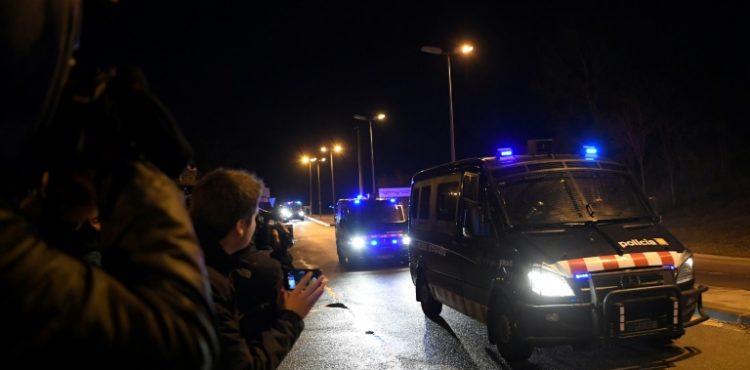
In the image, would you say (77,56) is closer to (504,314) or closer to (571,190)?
(504,314)

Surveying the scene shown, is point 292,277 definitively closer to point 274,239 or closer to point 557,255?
point 274,239

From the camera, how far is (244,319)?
85.9 inches

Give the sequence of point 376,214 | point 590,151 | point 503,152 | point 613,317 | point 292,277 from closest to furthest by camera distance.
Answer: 1. point 292,277
2. point 613,317
3. point 503,152
4. point 590,151
5. point 376,214

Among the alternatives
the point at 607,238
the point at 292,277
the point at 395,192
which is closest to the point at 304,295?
the point at 292,277

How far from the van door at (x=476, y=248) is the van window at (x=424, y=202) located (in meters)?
1.58

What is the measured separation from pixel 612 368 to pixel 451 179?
10.8 feet

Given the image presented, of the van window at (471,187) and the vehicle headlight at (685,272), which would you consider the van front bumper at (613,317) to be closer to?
the vehicle headlight at (685,272)

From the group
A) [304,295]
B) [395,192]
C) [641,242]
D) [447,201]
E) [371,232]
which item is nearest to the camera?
[304,295]

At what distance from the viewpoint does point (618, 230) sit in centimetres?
641

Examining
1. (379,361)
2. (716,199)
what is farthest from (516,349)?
(716,199)

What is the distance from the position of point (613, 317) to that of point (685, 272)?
47.8 inches

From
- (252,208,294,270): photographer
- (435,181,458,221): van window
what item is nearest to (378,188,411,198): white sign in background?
(435,181,458,221): van window

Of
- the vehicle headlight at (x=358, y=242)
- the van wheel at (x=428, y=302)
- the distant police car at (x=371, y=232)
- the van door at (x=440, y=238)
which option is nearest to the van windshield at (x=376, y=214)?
the distant police car at (x=371, y=232)

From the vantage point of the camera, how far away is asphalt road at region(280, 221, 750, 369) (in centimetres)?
643
